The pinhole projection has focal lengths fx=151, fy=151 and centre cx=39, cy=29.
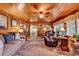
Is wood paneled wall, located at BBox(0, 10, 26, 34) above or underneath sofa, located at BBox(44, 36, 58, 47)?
above

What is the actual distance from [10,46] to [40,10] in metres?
0.92

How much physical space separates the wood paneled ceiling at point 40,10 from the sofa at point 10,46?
48cm

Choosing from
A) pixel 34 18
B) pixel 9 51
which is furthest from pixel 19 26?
pixel 9 51

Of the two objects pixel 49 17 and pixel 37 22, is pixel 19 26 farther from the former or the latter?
pixel 49 17

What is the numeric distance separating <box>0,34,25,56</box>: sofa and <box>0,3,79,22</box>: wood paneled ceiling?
477 mm

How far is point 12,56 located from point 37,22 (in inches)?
33.5

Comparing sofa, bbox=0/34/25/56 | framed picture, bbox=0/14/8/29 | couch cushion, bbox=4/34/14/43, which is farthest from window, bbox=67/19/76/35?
framed picture, bbox=0/14/8/29

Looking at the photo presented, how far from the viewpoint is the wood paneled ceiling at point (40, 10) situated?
3004 mm

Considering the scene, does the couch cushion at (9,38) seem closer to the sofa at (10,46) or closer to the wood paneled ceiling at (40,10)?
the sofa at (10,46)

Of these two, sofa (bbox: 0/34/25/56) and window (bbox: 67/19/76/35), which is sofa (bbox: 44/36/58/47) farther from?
sofa (bbox: 0/34/25/56)

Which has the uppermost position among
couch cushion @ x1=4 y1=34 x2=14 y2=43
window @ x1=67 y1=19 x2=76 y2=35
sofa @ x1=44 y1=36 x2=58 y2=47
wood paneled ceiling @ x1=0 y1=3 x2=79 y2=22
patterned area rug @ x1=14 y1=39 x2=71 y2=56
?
wood paneled ceiling @ x1=0 y1=3 x2=79 y2=22

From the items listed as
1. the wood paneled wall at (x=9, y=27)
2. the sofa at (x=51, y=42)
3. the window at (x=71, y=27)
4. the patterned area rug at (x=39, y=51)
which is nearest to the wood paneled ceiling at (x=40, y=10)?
the wood paneled wall at (x=9, y=27)

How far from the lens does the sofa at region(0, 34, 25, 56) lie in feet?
9.60

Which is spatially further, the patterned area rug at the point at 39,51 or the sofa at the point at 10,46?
the patterned area rug at the point at 39,51
